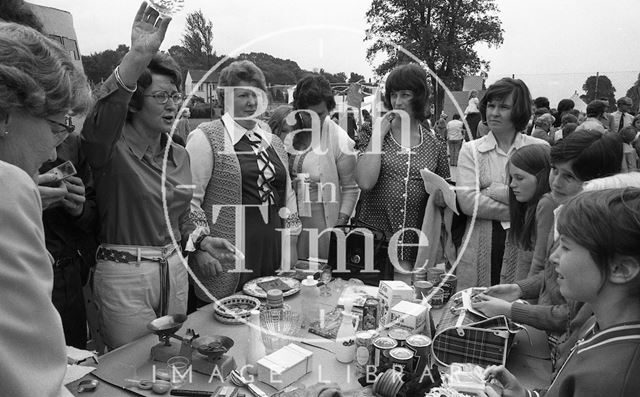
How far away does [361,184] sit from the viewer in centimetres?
273

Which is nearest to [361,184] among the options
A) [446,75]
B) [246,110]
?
[246,110]

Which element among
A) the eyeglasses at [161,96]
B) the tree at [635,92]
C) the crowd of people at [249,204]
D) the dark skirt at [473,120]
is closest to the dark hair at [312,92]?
the crowd of people at [249,204]

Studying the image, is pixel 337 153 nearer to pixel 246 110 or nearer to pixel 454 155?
pixel 246 110

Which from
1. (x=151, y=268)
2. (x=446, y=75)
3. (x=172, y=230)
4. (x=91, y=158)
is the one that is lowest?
(x=151, y=268)

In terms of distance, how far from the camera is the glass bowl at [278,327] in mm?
1725

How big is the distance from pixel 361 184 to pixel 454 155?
8270mm

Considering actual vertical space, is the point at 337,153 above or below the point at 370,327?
above

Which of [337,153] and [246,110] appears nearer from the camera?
[246,110]

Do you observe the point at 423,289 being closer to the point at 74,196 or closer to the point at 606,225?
the point at 606,225

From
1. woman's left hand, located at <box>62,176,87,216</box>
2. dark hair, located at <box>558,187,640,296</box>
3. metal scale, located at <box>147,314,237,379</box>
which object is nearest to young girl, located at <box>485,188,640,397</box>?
dark hair, located at <box>558,187,640,296</box>

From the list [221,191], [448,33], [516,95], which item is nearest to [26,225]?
[221,191]

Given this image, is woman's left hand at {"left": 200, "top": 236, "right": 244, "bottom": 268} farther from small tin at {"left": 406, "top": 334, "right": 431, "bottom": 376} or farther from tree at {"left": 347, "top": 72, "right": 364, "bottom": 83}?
tree at {"left": 347, "top": 72, "right": 364, "bottom": 83}

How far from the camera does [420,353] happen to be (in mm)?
1511

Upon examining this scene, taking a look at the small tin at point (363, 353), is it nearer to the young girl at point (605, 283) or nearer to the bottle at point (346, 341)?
the bottle at point (346, 341)
